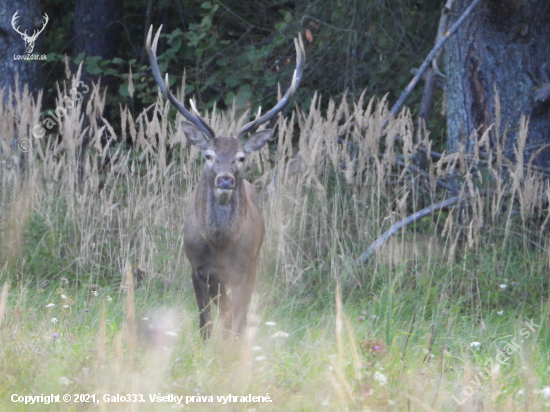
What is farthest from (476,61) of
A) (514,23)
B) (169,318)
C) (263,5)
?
(263,5)

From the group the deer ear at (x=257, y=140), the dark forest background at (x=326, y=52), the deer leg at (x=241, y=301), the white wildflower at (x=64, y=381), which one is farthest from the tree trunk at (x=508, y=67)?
the white wildflower at (x=64, y=381)

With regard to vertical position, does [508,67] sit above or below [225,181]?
above

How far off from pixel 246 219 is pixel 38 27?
17.9ft

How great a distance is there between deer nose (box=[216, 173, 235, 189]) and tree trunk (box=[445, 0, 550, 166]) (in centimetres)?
279

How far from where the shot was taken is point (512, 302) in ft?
19.5

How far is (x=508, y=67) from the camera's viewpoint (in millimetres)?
7262

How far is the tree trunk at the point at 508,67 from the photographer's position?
23.7 ft

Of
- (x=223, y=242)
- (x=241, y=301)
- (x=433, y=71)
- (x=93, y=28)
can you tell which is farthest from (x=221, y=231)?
(x=93, y=28)

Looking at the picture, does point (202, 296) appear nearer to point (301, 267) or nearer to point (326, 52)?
point (301, 267)

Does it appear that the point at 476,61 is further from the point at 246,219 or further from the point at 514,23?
the point at 246,219

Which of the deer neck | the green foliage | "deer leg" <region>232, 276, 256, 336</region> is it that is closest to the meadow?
"deer leg" <region>232, 276, 256, 336</region>

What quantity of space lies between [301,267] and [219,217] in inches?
50.5

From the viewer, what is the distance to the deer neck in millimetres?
5457

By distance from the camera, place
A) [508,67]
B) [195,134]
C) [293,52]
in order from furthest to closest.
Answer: [293,52]
[508,67]
[195,134]
